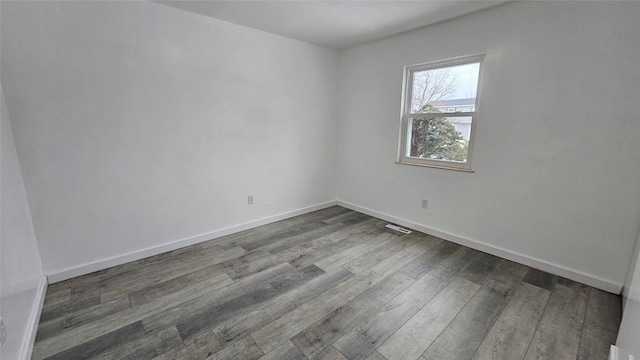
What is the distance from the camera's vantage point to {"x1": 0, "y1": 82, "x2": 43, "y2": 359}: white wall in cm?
140

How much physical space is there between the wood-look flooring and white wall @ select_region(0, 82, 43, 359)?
6.8 inches

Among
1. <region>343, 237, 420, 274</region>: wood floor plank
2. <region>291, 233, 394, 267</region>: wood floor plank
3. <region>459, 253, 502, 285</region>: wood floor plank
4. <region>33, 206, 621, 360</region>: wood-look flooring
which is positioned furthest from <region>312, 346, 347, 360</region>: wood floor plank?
<region>459, 253, 502, 285</region>: wood floor plank

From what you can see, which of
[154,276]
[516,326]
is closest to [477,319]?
[516,326]

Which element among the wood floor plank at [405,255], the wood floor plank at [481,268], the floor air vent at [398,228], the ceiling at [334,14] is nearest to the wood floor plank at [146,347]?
the wood floor plank at [405,255]

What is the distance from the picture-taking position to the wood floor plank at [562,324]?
1.60m

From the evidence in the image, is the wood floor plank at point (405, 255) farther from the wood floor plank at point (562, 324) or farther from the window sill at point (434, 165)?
the wood floor plank at point (562, 324)

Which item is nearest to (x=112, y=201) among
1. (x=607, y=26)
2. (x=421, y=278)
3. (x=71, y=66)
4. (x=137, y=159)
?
(x=137, y=159)

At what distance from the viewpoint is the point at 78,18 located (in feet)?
6.88

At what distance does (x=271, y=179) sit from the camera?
3.57 meters

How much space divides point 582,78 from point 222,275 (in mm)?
3388

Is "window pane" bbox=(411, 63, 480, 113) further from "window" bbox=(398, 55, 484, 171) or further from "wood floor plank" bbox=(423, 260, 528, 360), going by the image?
"wood floor plank" bbox=(423, 260, 528, 360)

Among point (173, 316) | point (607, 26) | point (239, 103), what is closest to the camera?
point (173, 316)

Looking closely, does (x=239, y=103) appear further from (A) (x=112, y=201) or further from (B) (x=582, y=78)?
(B) (x=582, y=78)

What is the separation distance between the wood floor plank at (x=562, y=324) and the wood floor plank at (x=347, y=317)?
2.86ft
